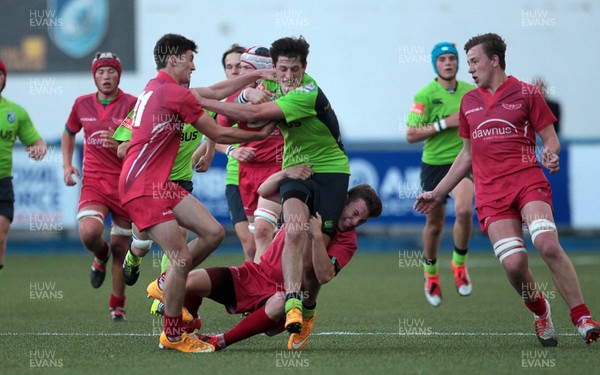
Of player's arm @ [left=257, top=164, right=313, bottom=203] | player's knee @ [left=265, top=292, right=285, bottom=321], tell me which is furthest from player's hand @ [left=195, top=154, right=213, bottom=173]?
player's knee @ [left=265, top=292, right=285, bottom=321]

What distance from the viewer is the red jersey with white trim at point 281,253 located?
8.95m

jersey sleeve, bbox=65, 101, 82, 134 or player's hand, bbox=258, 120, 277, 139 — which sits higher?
player's hand, bbox=258, 120, 277, 139

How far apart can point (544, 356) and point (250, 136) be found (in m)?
2.65

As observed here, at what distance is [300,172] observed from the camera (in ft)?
29.4

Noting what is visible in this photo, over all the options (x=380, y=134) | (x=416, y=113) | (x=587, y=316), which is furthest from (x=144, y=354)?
(x=380, y=134)

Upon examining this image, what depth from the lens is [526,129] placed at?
8.87 m

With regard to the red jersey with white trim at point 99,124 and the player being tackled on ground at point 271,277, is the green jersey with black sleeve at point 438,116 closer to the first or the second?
the red jersey with white trim at point 99,124

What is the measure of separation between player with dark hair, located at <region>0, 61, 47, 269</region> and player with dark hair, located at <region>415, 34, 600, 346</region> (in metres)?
4.97

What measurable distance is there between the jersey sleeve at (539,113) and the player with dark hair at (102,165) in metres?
4.26

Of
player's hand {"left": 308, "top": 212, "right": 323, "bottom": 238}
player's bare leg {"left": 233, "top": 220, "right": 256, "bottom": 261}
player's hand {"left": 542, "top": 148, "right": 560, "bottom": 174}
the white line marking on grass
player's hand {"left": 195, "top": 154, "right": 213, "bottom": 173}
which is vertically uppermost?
player's hand {"left": 542, "top": 148, "right": 560, "bottom": 174}

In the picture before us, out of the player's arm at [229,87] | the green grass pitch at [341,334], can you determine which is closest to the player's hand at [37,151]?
the green grass pitch at [341,334]

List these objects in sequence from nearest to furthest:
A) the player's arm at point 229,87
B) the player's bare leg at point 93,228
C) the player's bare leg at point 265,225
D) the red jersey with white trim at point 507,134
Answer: the red jersey with white trim at point 507,134 < the player's arm at point 229,87 < the player's bare leg at point 265,225 < the player's bare leg at point 93,228

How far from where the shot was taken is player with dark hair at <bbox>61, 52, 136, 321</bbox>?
1123cm

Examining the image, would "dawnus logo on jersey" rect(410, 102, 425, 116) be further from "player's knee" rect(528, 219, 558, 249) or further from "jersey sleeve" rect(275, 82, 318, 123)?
"player's knee" rect(528, 219, 558, 249)
